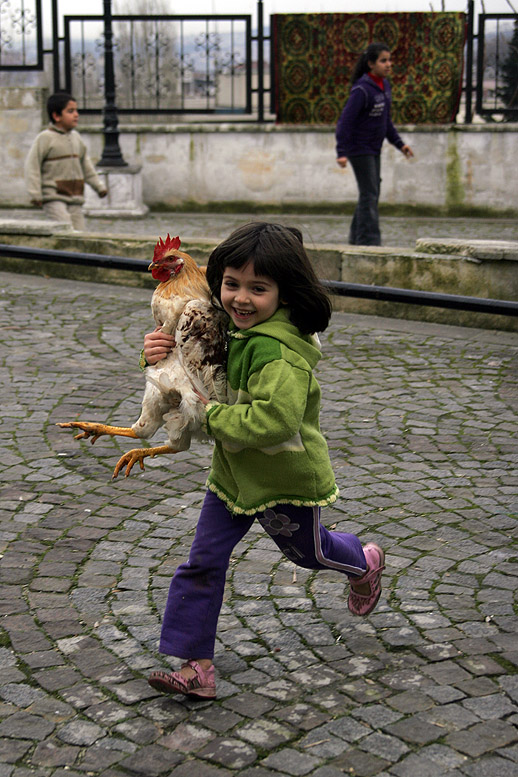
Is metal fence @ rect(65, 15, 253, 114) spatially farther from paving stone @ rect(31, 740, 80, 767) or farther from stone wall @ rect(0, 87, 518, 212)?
paving stone @ rect(31, 740, 80, 767)

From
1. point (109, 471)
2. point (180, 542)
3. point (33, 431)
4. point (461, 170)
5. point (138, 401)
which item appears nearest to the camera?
point (180, 542)

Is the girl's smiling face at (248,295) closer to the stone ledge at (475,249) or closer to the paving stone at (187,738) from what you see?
the paving stone at (187,738)

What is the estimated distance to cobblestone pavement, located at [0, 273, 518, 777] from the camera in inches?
120

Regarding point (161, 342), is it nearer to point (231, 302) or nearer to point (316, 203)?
point (231, 302)

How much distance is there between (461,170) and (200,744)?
44.5 ft

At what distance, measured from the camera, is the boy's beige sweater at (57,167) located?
10464 millimetres

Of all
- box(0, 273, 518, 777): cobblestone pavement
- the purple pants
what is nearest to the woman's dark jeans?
box(0, 273, 518, 777): cobblestone pavement

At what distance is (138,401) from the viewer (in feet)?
21.1

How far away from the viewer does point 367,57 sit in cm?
1012

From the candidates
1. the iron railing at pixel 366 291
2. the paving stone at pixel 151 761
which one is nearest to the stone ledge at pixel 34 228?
the iron railing at pixel 366 291

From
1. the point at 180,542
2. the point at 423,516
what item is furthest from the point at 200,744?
the point at 423,516

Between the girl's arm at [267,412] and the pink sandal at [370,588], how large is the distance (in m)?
0.83

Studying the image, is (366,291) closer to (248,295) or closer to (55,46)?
(248,295)

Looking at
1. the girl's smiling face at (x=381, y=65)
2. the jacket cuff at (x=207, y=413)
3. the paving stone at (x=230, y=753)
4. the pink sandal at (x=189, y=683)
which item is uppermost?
the girl's smiling face at (x=381, y=65)
